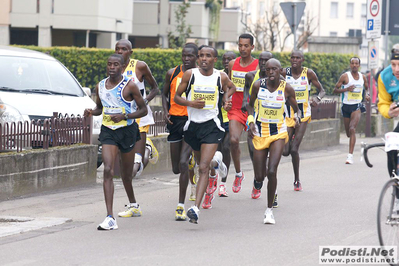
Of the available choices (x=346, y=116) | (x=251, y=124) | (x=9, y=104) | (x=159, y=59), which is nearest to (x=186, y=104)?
(x=251, y=124)

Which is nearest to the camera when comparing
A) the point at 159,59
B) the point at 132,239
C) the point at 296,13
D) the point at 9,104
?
the point at 132,239

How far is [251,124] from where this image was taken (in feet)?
33.7

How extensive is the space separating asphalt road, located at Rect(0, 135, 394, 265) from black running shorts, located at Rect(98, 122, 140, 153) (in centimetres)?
85

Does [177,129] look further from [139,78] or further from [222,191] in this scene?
[222,191]

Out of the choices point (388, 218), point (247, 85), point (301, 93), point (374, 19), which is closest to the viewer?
point (388, 218)

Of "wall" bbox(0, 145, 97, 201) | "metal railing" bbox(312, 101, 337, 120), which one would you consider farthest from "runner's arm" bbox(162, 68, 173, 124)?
"metal railing" bbox(312, 101, 337, 120)

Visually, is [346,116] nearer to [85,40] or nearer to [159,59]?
[159,59]

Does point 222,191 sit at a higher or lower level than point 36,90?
lower

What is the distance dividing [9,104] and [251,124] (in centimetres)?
427

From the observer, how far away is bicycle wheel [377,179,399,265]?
6961mm

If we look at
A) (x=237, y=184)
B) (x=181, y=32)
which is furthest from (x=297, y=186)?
(x=181, y=32)

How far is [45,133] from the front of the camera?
38.7ft

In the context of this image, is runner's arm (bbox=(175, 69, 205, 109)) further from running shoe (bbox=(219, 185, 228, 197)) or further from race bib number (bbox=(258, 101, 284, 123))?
running shoe (bbox=(219, 185, 228, 197))

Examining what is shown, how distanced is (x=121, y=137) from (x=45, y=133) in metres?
2.70
